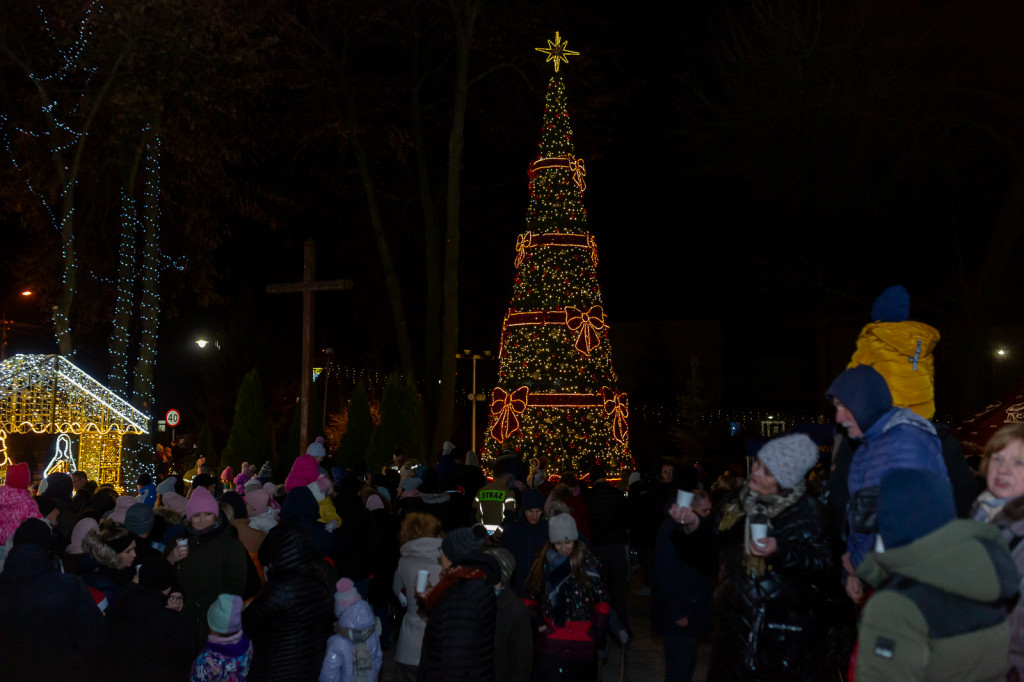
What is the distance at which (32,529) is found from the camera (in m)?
6.25

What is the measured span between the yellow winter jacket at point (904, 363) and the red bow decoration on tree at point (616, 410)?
604 inches

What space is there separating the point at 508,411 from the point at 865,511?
1648cm

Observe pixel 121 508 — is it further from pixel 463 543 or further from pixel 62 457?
pixel 62 457

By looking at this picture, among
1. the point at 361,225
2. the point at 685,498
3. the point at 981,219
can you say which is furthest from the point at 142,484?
the point at 361,225

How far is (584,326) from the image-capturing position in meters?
20.4

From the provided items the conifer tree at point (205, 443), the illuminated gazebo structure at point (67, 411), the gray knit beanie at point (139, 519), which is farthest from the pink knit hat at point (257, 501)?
the conifer tree at point (205, 443)

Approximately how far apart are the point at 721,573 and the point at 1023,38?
13.4 m

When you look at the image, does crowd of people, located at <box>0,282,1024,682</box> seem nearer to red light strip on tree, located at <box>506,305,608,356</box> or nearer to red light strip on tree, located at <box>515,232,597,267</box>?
red light strip on tree, located at <box>506,305,608,356</box>

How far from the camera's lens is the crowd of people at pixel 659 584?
330 centimetres

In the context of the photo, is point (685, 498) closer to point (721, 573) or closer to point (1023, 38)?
point (721, 573)

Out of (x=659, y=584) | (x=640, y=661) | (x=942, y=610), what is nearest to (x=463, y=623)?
(x=659, y=584)

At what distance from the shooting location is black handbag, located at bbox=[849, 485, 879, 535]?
404cm

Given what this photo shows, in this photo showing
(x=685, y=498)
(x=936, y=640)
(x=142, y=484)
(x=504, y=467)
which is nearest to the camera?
(x=936, y=640)

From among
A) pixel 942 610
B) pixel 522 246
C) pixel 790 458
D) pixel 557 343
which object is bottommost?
pixel 942 610
